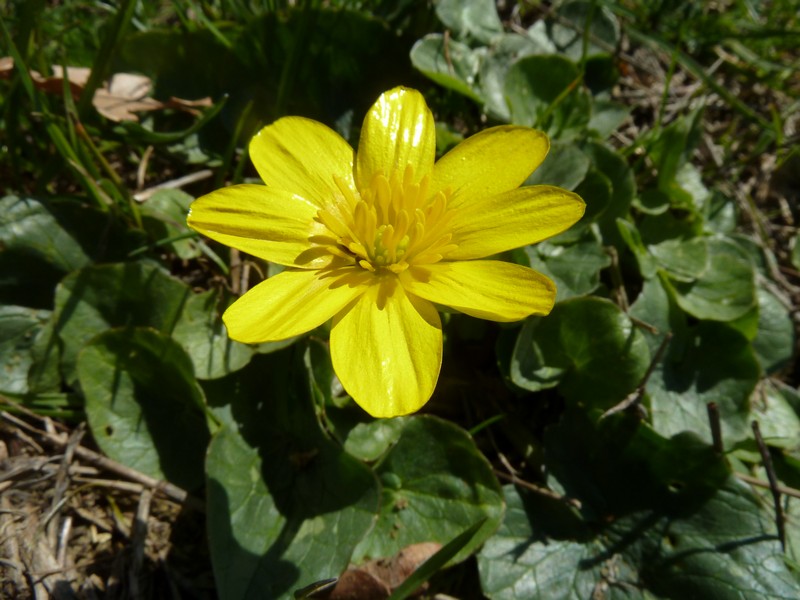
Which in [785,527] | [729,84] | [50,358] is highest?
[729,84]

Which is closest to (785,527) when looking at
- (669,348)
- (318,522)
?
(669,348)

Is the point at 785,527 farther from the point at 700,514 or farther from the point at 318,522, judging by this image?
the point at 318,522

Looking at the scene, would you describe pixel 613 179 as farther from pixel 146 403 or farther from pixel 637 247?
pixel 146 403

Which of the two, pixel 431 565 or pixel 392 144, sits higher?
pixel 392 144

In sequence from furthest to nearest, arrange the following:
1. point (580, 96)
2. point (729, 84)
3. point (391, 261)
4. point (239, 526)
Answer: point (729, 84), point (580, 96), point (239, 526), point (391, 261)

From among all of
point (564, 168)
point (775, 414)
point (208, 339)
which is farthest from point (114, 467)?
point (775, 414)

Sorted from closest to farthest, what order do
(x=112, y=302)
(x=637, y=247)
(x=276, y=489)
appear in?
1. (x=276, y=489)
2. (x=112, y=302)
3. (x=637, y=247)

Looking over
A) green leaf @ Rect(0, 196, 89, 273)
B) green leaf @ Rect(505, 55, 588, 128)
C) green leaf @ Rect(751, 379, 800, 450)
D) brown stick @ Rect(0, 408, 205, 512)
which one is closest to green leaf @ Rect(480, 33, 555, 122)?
green leaf @ Rect(505, 55, 588, 128)
